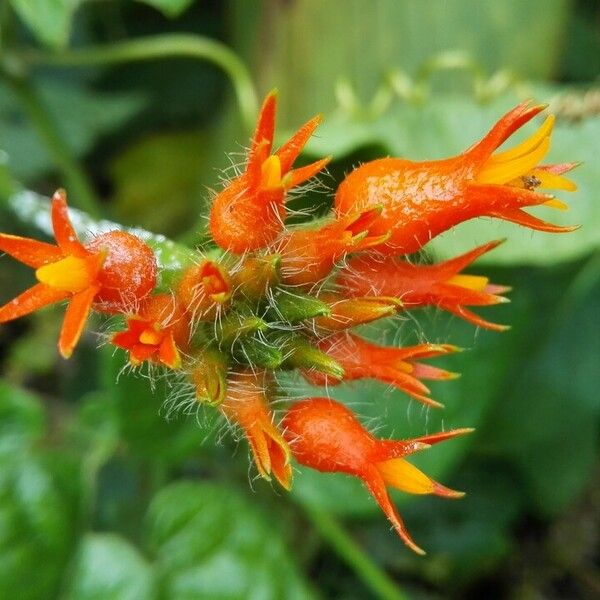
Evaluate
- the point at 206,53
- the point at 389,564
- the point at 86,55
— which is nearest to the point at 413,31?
the point at 206,53

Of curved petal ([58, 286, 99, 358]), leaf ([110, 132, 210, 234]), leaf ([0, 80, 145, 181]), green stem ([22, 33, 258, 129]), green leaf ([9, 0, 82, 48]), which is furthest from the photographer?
leaf ([110, 132, 210, 234])

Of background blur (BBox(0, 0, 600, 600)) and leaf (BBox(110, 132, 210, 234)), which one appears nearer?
background blur (BBox(0, 0, 600, 600))

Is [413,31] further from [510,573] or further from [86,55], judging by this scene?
[510,573]

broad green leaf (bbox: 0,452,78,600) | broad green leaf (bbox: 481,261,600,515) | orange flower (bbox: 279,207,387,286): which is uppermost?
orange flower (bbox: 279,207,387,286)

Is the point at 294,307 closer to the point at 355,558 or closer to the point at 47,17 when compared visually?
the point at 47,17

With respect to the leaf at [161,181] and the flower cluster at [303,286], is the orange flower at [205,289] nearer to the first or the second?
the flower cluster at [303,286]

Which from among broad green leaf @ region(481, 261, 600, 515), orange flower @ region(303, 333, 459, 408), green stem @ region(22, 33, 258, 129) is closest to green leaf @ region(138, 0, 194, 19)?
green stem @ region(22, 33, 258, 129)

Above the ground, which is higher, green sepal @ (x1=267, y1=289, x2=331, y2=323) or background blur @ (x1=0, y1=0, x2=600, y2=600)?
green sepal @ (x1=267, y1=289, x2=331, y2=323)

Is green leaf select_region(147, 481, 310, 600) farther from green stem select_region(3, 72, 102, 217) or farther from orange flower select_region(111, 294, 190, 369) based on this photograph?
orange flower select_region(111, 294, 190, 369)
